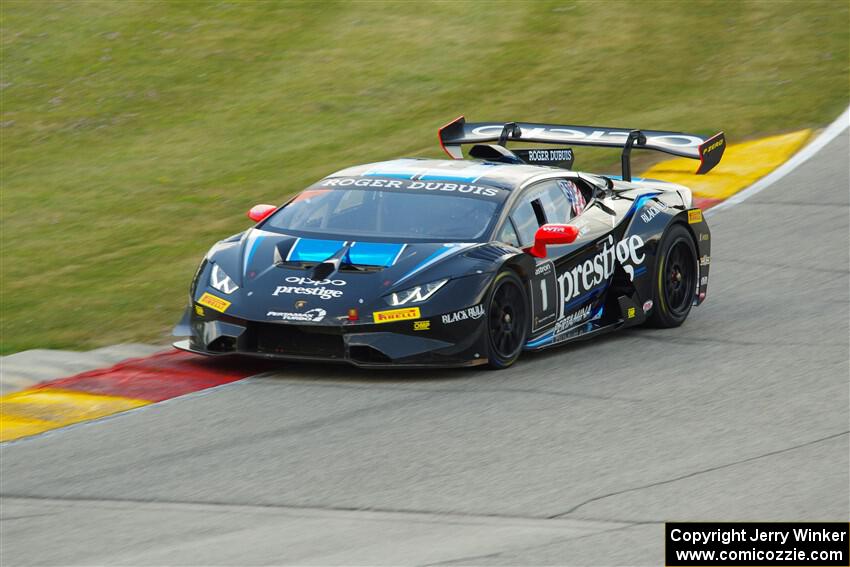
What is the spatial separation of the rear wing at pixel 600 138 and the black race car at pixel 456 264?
0.02m

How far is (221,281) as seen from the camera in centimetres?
939

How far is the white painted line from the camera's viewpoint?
49.9 feet

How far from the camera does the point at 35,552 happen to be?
6156 millimetres

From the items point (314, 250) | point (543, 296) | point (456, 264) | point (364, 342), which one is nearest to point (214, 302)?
point (314, 250)

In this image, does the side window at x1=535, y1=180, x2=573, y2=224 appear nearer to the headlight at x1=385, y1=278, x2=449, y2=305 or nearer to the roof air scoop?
the roof air scoop

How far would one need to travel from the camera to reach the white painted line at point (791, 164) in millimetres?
15195

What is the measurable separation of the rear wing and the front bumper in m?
2.81

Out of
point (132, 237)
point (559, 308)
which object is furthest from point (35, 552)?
point (132, 237)

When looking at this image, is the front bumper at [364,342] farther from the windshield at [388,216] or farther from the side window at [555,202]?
the side window at [555,202]

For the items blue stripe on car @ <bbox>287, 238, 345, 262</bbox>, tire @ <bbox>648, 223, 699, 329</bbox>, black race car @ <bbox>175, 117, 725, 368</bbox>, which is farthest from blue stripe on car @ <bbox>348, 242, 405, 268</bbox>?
tire @ <bbox>648, 223, 699, 329</bbox>

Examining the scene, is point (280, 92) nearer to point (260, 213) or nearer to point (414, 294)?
point (260, 213)

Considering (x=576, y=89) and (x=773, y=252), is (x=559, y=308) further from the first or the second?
(x=576, y=89)

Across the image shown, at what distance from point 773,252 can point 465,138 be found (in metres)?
3.18

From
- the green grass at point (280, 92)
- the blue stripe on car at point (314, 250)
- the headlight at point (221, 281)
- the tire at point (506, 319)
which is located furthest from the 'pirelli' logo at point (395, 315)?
the green grass at point (280, 92)
